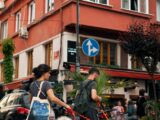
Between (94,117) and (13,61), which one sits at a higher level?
(13,61)

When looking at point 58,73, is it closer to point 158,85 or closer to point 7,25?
point 158,85

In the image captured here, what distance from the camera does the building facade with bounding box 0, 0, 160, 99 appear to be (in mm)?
21656

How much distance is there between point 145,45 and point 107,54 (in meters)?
4.12

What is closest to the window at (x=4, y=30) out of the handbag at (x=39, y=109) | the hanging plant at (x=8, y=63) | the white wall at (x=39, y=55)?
the hanging plant at (x=8, y=63)

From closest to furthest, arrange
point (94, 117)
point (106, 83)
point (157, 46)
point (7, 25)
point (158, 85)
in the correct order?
point (94, 117) < point (106, 83) < point (157, 46) < point (158, 85) < point (7, 25)

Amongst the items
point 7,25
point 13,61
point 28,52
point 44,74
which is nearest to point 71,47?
point 28,52

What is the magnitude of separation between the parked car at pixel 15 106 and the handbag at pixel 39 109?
531 cm

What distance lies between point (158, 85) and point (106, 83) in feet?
21.5

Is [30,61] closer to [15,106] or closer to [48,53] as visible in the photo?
[48,53]

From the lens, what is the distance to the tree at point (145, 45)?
19.5m

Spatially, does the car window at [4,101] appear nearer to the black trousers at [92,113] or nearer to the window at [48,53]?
the black trousers at [92,113]

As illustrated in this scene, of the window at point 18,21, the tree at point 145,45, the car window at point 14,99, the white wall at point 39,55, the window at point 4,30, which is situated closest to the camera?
the car window at point 14,99

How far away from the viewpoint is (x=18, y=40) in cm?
2838

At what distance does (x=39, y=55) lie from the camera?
82.1 ft
